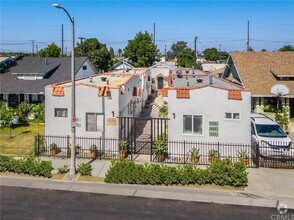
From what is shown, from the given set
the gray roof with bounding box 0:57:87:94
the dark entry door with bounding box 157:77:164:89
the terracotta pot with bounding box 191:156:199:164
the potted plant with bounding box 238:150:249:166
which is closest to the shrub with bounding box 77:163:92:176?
the terracotta pot with bounding box 191:156:199:164

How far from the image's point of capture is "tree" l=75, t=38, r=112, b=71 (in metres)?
61.4

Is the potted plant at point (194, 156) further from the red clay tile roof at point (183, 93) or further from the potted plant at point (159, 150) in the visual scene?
the red clay tile roof at point (183, 93)

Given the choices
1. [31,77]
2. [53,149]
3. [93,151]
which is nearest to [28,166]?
[53,149]

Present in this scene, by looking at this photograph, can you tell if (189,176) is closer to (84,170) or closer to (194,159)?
(194,159)

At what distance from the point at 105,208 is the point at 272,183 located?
7.73 metres

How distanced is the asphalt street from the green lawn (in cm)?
721

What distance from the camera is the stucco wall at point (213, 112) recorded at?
1831 cm

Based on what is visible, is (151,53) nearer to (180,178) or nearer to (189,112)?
(189,112)

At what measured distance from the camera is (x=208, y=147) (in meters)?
18.6

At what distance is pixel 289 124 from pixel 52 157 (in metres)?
18.5

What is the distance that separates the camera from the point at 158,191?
13727mm

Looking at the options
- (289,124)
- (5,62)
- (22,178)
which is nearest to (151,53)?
(5,62)

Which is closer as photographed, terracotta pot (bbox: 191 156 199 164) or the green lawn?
terracotta pot (bbox: 191 156 199 164)

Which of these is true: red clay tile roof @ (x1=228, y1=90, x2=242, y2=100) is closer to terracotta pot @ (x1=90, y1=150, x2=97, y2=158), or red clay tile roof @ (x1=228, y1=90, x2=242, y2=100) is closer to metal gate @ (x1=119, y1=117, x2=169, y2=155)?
metal gate @ (x1=119, y1=117, x2=169, y2=155)
